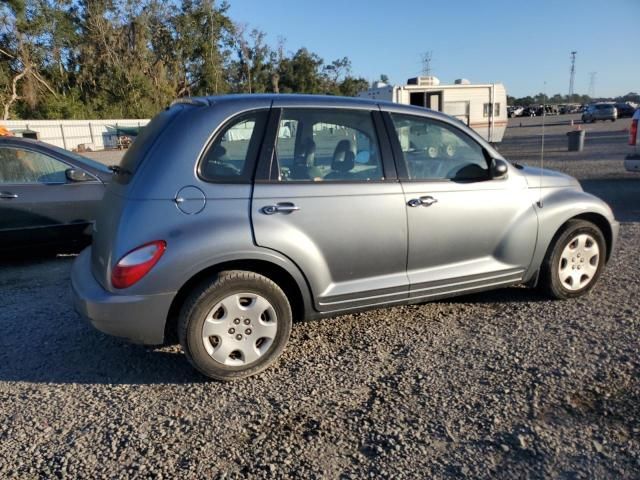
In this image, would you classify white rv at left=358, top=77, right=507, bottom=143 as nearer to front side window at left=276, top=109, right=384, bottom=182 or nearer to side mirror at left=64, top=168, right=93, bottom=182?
side mirror at left=64, top=168, right=93, bottom=182

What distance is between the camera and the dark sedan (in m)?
5.71

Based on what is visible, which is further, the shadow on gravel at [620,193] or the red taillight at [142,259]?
the shadow on gravel at [620,193]

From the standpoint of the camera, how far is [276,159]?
3.38 metres

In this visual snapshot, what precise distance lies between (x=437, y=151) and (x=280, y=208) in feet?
4.67

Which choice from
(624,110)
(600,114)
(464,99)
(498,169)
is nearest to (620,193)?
(498,169)

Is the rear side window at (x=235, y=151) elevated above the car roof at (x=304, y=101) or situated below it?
below

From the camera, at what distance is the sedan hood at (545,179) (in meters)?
4.21

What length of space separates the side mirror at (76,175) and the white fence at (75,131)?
1263 inches

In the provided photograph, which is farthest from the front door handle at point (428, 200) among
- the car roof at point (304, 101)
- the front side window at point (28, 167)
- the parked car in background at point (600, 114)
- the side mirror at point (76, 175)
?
the parked car in background at point (600, 114)

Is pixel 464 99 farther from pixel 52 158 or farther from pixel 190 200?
pixel 190 200

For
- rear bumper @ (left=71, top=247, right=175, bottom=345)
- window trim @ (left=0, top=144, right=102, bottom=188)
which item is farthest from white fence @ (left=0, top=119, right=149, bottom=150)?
rear bumper @ (left=71, top=247, right=175, bottom=345)

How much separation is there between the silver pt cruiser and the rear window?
0.8 inches

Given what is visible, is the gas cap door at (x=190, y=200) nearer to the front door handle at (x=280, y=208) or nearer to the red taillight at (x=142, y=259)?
the red taillight at (x=142, y=259)

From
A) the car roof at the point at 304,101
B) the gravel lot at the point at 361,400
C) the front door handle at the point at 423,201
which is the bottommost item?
the gravel lot at the point at 361,400
